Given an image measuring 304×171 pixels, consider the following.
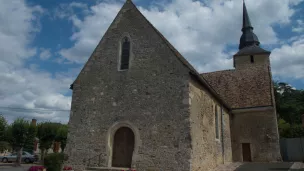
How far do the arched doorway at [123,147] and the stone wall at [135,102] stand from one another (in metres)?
0.33

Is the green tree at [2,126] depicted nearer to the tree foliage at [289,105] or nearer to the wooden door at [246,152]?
the wooden door at [246,152]

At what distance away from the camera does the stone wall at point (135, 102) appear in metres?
10.4

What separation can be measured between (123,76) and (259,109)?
11399mm

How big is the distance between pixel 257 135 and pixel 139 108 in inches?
436

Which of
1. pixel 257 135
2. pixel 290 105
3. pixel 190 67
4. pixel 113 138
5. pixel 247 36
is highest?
pixel 247 36

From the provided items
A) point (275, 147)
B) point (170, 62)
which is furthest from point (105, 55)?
point (275, 147)

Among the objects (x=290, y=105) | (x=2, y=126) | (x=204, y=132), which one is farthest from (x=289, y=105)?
(x=2, y=126)

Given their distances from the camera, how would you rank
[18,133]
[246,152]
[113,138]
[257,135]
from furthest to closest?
1. [18,133]
2. [246,152]
3. [257,135]
4. [113,138]

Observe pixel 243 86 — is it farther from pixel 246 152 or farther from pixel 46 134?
pixel 46 134

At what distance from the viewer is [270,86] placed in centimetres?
2011

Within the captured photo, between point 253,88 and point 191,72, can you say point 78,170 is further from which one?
point 253,88

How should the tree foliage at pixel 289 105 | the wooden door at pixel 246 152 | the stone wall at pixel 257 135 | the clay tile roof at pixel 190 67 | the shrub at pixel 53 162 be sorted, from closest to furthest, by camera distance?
1. the shrub at pixel 53 162
2. the clay tile roof at pixel 190 67
3. the stone wall at pixel 257 135
4. the wooden door at pixel 246 152
5. the tree foliage at pixel 289 105

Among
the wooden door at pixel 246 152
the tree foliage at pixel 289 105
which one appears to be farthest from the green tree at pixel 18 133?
the tree foliage at pixel 289 105

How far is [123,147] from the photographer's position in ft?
37.8
